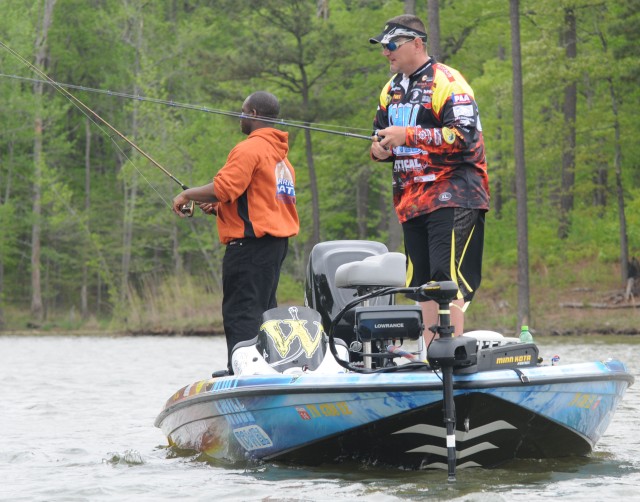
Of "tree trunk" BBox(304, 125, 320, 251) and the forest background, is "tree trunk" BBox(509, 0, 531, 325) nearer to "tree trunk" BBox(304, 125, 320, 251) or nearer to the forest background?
the forest background

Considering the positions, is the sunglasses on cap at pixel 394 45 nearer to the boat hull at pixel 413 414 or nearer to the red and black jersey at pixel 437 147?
the red and black jersey at pixel 437 147

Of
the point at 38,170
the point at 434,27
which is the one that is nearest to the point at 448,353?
the point at 434,27

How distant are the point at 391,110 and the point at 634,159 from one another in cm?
2548

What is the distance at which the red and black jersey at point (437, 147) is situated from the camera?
6.19 meters

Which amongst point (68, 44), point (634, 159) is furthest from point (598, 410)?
point (68, 44)

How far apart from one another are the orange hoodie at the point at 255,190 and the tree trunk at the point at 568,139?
75.3 feet

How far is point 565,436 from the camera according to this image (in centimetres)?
611

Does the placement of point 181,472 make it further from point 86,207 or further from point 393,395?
point 86,207

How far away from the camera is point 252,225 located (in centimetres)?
711

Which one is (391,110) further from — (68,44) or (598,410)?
(68,44)

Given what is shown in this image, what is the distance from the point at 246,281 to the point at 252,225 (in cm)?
33

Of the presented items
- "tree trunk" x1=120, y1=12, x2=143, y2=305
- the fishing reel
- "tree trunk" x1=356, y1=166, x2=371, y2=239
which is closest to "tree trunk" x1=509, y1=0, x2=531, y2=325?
"tree trunk" x1=356, y1=166, x2=371, y2=239

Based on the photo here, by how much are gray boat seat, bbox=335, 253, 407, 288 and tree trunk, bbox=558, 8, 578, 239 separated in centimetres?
2361

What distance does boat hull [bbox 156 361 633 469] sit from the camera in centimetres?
554
